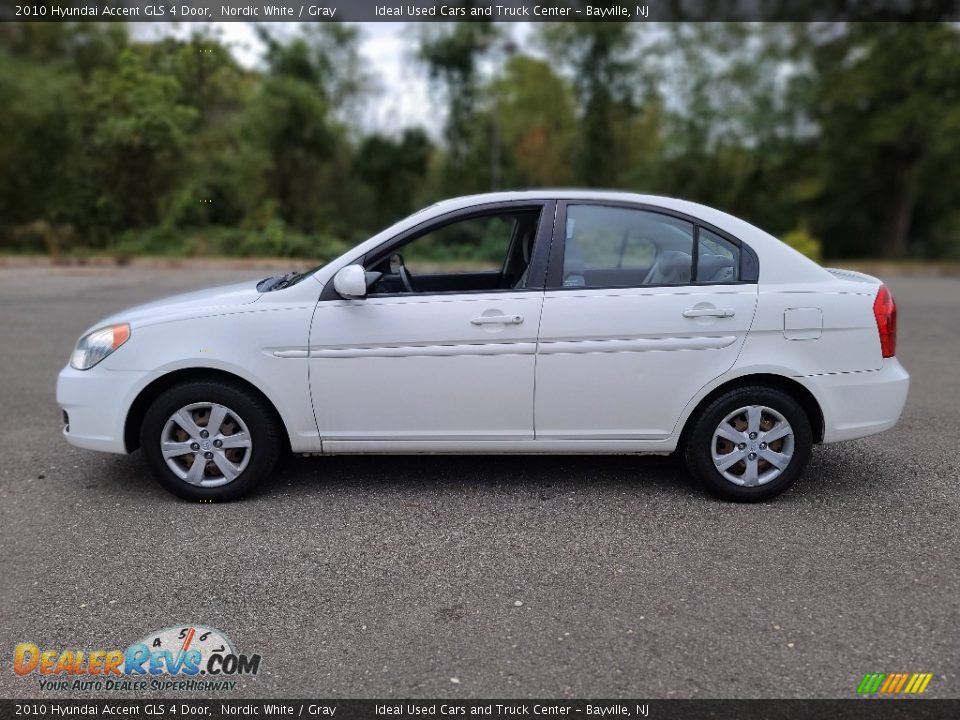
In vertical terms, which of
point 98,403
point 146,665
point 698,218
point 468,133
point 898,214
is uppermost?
point 468,133

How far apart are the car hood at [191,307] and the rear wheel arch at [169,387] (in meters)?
0.30

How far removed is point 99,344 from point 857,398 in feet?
13.2

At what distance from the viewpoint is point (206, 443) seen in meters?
4.28

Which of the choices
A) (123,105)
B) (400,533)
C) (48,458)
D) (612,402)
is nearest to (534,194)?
(612,402)

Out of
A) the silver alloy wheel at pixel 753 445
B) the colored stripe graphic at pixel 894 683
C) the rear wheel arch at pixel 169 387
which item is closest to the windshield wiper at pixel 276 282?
the rear wheel arch at pixel 169 387

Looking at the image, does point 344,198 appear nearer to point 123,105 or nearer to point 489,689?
point 123,105

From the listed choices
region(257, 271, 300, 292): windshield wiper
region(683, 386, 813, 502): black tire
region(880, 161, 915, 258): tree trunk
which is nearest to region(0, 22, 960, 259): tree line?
region(880, 161, 915, 258): tree trunk

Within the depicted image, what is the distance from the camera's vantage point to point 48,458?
516 centimetres

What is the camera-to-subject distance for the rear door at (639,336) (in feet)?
13.7

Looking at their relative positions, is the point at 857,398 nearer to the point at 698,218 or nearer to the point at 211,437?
the point at 698,218

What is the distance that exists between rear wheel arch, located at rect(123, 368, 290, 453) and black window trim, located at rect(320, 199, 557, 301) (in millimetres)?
619

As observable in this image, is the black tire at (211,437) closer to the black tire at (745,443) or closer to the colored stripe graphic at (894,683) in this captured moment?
the black tire at (745,443)
